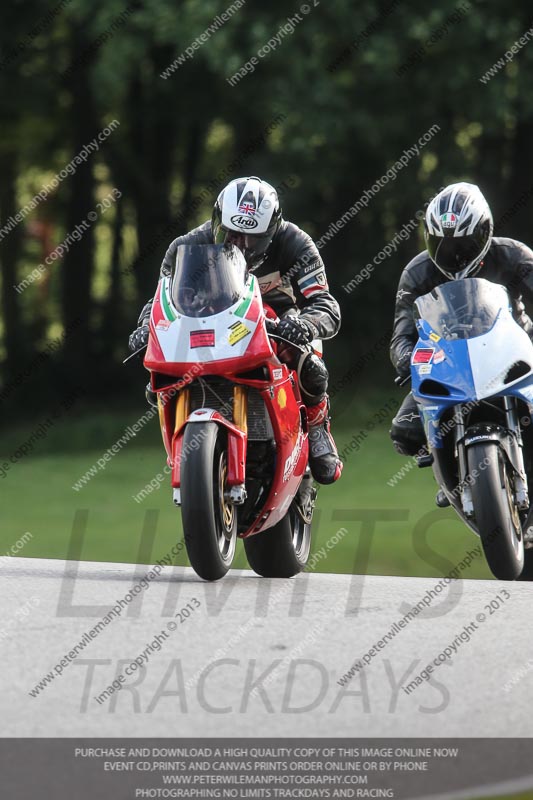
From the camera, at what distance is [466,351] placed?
7148 mm

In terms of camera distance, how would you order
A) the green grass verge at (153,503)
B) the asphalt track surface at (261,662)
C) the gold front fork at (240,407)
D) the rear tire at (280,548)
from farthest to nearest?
the green grass verge at (153,503), the rear tire at (280,548), the gold front fork at (240,407), the asphalt track surface at (261,662)

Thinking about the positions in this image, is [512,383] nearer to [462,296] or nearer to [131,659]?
[462,296]

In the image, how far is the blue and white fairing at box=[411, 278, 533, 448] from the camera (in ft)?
23.3

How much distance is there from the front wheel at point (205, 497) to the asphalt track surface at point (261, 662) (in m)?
0.23

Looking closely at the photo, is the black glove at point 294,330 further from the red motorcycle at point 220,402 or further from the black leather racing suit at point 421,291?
the black leather racing suit at point 421,291

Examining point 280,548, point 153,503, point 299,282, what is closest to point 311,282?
point 299,282

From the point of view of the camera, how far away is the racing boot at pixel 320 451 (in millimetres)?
8055

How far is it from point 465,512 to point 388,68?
43.9 ft

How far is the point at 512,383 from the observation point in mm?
7094

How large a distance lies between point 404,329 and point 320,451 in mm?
892

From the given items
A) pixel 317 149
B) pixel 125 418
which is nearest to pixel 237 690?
pixel 317 149

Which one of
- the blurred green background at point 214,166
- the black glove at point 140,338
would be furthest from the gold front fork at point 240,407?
the blurred green background at point 214,166

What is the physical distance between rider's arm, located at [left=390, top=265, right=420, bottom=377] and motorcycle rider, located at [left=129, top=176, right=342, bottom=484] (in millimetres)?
375

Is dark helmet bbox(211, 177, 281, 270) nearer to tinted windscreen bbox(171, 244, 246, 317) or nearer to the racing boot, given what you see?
tinted windscreen bbox(171, 244, 246, 317)
